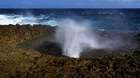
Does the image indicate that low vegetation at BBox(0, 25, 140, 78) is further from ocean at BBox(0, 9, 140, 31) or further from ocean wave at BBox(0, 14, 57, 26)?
ocean wave at BBox(0, 14, 57, 26)

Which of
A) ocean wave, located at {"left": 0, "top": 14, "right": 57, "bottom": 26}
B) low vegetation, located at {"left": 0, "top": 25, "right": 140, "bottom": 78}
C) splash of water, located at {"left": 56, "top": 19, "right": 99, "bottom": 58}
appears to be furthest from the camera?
ocean wave, located at {"left": 0, "top": 14, "right": 57, "bottom": 26}

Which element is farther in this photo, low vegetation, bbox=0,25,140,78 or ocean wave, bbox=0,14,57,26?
ocean wave, bbox=0,14,57,26

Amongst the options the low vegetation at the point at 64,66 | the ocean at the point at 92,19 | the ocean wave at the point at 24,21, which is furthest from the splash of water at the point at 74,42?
the ocean wave at the point at 24,21

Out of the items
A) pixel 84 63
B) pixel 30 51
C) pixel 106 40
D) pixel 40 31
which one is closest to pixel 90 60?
pixel 84 63

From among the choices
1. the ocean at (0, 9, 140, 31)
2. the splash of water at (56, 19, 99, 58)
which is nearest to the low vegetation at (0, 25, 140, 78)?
the splash of water at (56, 19, 99, 58)

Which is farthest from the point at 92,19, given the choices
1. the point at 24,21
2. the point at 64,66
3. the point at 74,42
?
the point at 64,66

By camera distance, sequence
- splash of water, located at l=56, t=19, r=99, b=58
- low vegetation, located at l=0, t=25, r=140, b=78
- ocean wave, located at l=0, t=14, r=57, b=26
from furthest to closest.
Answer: ocean wave, located at l=0, t=14, r=57, b=26 < splash of water, located at l=56, t=19, r=99, b=58 < low vegetation, located at l=0, t=25, r=140, b=78

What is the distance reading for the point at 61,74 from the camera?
7996mm

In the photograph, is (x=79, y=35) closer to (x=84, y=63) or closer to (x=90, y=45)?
(x=90, y=45)

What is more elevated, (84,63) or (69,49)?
(84,63)

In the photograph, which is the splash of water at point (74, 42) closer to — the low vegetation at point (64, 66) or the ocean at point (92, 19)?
the low vegetation at point (64, 66)

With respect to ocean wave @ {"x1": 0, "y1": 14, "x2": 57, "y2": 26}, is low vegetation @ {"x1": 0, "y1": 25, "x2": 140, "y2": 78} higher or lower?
higher

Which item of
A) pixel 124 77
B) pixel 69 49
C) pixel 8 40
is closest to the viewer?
pixel 124 77

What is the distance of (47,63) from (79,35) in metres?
5.49
